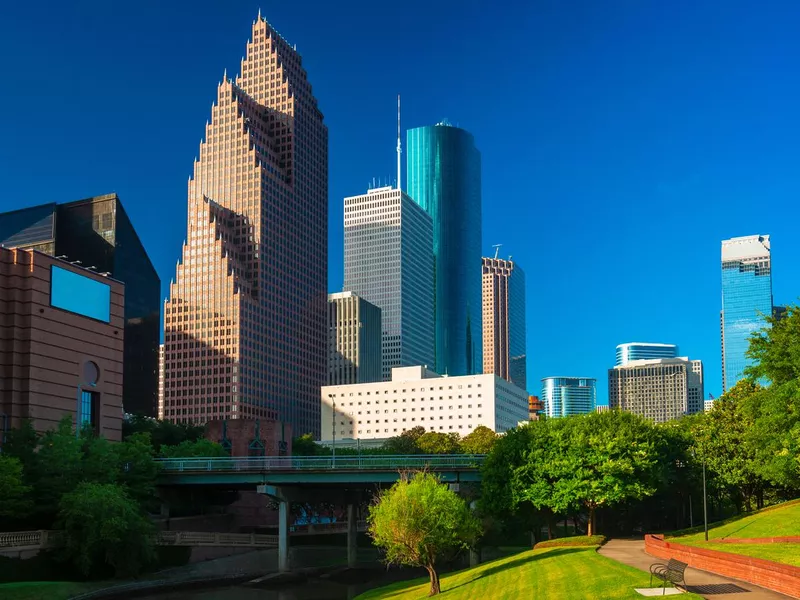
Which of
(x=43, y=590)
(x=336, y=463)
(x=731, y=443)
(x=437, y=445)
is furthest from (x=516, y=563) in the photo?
(x=437, y=445)

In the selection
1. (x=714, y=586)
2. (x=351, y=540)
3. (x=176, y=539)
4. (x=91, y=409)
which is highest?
(x=91, y=409)

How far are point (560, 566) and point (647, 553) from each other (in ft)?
26.5

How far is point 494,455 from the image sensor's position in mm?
94750

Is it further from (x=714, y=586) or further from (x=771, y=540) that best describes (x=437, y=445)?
(x=714, y=586)

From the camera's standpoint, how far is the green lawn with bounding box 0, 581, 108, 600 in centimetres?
7250

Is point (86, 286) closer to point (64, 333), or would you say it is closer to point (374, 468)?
point (64, 333)

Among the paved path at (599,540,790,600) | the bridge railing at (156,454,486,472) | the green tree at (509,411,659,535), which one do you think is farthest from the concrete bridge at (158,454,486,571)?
the paved path at (599,540,790,600)

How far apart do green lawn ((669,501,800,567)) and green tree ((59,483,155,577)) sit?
49.7m

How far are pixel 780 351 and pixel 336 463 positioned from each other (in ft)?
167

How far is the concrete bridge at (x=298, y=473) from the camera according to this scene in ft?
335

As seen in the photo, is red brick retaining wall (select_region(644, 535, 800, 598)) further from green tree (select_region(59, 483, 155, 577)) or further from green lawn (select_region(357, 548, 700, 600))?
green tree (select_region(59, 483, 155, 577))

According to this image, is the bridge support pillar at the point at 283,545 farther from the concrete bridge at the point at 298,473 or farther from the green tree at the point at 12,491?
the green tree at the point at 12,491

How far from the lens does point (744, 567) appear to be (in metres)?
46.8

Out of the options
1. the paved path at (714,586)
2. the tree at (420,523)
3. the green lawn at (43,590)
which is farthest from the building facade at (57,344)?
the paved path at (714,586)
